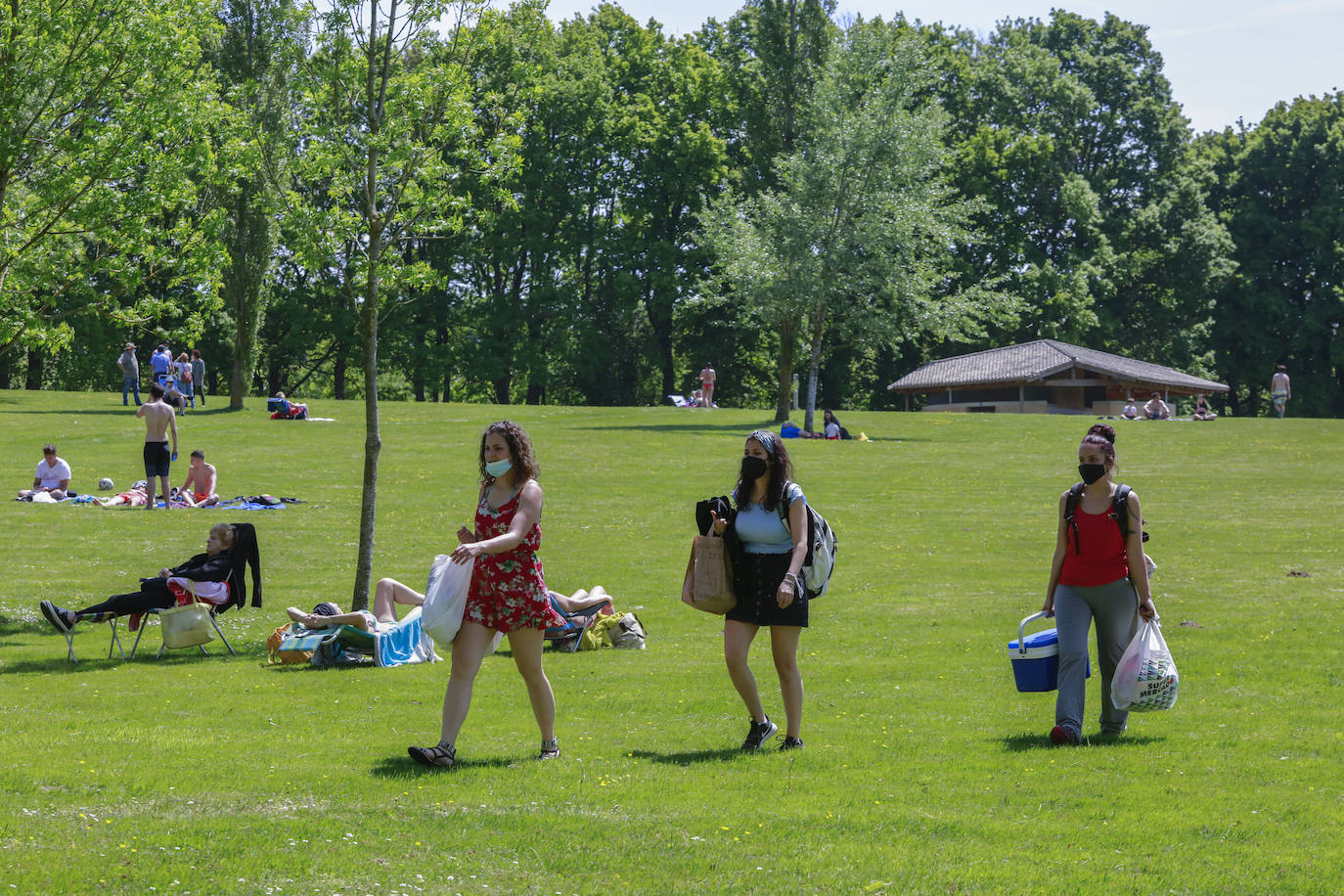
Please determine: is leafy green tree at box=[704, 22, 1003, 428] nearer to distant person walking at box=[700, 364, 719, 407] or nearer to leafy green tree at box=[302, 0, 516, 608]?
distant person walking at box=[700, 364, 719, 407]

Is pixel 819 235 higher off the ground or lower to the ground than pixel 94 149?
higher

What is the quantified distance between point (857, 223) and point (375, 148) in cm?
3135

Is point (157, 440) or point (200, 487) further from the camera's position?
point (200, 487)

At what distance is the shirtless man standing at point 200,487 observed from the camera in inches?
955

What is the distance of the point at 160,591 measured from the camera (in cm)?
1334

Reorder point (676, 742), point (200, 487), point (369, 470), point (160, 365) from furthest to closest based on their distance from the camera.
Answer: point (160, 365) < point (200, 487) < point (369, 470) < point (676, 742)

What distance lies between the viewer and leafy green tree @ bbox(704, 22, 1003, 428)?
145 feet

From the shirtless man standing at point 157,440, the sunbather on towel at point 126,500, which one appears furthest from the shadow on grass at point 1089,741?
the sunbather on towel at point 126,500

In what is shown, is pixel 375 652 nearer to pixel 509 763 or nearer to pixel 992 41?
pixel 509 763

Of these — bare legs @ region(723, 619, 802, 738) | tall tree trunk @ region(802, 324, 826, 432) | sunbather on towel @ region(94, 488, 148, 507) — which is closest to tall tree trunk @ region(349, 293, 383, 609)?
bare legs @ region(723, 619, 802, 738)

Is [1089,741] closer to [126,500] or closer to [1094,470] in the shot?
[1094,470]

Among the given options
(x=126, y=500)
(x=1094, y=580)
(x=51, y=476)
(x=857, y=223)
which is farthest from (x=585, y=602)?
(x=857, y=223)

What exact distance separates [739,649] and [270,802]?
2915 millimetres

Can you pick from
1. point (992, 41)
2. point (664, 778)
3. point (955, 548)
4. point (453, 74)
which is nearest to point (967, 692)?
point (664, 778)
